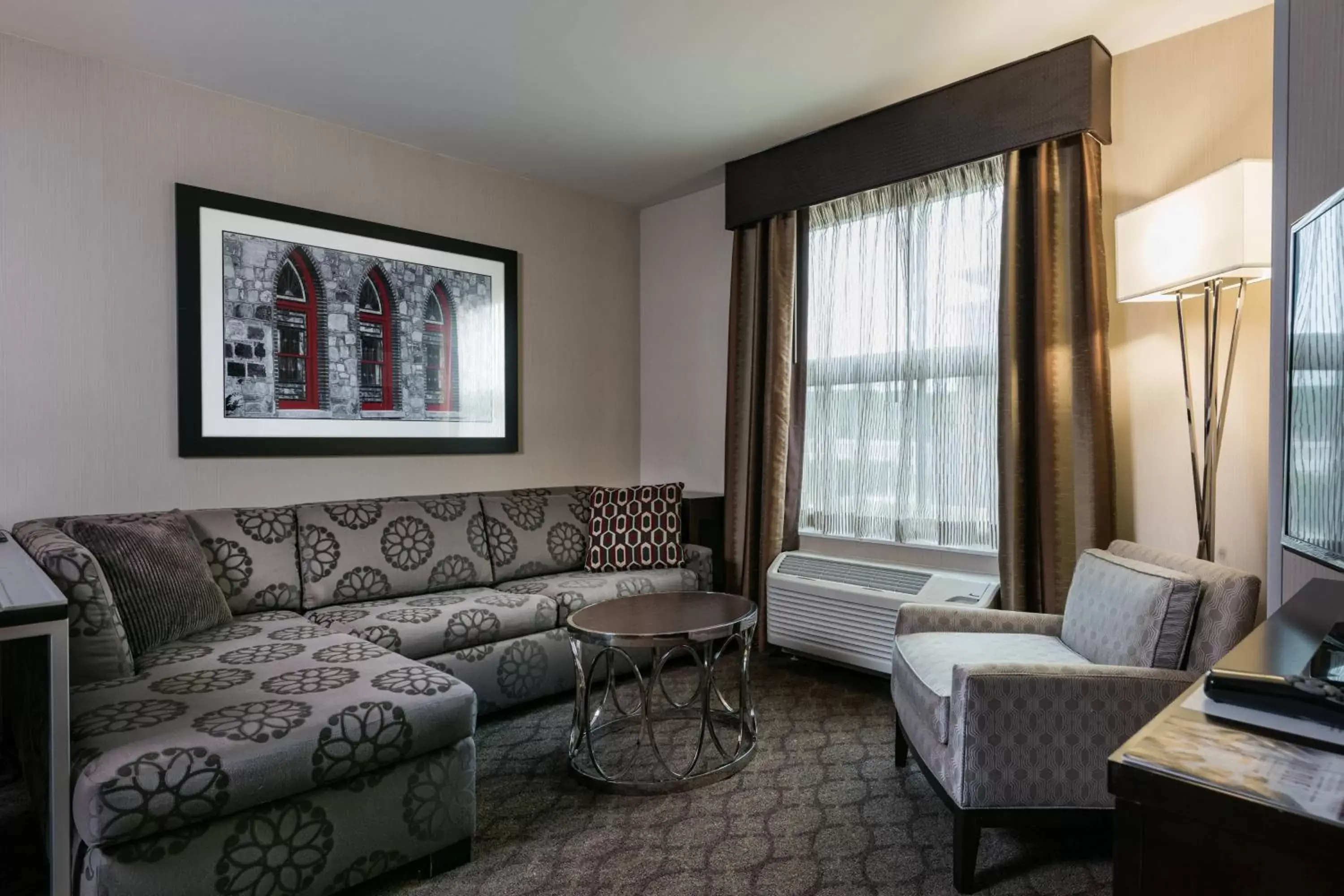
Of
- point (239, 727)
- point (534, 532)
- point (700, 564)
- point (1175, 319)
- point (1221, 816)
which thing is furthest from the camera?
point (700, 564)

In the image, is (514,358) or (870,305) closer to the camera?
(870,305)

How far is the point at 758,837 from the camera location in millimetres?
2006

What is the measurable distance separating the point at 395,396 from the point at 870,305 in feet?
7.42

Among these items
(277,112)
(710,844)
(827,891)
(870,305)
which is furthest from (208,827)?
(870,305)

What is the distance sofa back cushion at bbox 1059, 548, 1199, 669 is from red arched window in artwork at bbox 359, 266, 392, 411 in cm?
290

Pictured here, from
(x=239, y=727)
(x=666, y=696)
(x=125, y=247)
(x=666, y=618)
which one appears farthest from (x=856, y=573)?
(x=125, y=247)

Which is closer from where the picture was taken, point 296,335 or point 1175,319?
point 1175,319

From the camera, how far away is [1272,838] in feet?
2.12

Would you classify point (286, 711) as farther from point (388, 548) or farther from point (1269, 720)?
point (1269, 720)

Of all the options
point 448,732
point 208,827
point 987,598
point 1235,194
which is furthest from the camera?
point 987,598

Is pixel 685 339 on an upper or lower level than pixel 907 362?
upper

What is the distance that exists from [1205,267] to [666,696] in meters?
2.14

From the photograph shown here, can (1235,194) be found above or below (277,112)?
below

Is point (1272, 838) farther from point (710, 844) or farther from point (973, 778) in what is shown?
point (710, 844)
